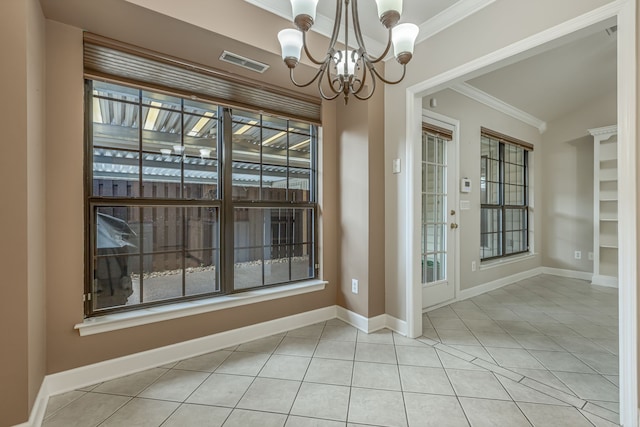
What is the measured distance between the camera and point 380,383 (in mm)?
1868

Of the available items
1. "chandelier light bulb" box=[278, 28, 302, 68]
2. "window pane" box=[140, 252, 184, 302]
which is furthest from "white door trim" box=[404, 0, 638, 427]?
"window pane" box=[140, 252, 184, 302]

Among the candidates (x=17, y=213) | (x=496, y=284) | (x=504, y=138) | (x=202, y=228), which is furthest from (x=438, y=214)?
(x=17, y=213)

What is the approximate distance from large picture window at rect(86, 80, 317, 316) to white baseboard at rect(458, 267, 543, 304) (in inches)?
84.0

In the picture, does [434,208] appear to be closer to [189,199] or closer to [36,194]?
[189,199]

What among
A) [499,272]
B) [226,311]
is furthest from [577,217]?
[226,311]

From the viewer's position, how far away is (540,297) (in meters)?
3.74

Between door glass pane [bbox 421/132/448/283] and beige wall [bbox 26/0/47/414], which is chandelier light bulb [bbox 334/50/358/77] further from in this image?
door glass pane [bbox 421/132/448/283]

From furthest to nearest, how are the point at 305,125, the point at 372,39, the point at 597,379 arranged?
the point at 305,125, the point at 372,39, the point at 597,379

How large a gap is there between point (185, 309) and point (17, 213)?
1.16 m

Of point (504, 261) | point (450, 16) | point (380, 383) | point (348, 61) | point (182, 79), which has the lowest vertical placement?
point (380, 383)

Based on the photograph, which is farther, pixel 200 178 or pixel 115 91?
pixel 200 178

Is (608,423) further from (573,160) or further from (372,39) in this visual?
(573,160)

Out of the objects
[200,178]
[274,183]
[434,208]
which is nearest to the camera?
[200,178]

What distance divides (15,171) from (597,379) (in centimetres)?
362
